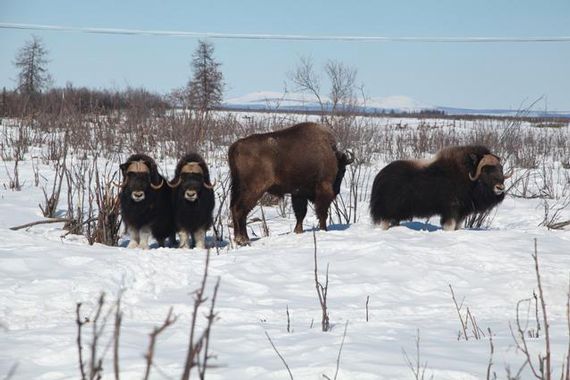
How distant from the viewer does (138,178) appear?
769cm

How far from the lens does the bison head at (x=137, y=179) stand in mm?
7613

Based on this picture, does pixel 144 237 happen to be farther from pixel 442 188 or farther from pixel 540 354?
pixel 540 354

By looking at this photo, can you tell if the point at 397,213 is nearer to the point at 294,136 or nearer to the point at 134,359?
the point at 294,136

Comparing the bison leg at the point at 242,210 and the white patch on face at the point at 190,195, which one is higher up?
the white patch on face at the point at 190,195

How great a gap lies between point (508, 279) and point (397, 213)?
2.56m

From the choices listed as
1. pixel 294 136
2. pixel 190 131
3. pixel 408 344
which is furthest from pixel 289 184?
pixel 190 131

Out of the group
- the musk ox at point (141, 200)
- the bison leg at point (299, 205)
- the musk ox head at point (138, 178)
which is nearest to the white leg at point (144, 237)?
the musk ox at point (141, 200)

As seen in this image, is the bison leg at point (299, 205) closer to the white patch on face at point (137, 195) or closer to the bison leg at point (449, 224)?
the bison leg at point (449, 224)

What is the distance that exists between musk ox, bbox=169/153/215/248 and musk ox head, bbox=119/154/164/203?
0.94ft

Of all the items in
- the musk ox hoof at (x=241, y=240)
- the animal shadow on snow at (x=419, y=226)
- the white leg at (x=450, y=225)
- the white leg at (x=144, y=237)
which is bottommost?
the animal shadow on snow at (x=419, y=226)

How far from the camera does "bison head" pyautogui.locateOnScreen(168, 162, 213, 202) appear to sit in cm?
772

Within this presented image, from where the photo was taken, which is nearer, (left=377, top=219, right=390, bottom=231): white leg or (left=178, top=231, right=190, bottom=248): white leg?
(left=178, top=231, right=190, bottom=248): white leg

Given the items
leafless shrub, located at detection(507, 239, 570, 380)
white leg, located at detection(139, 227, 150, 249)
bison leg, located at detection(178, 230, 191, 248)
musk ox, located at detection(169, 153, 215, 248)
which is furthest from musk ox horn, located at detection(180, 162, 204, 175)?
leafless shrub, located at detection(507, 239, 570, 380)

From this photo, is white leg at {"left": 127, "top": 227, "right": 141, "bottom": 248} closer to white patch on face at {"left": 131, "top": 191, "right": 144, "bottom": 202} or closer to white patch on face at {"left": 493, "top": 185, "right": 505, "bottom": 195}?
white patch on face at {"left": 131, "top": 191, "right": 144, "bottom": 202}
